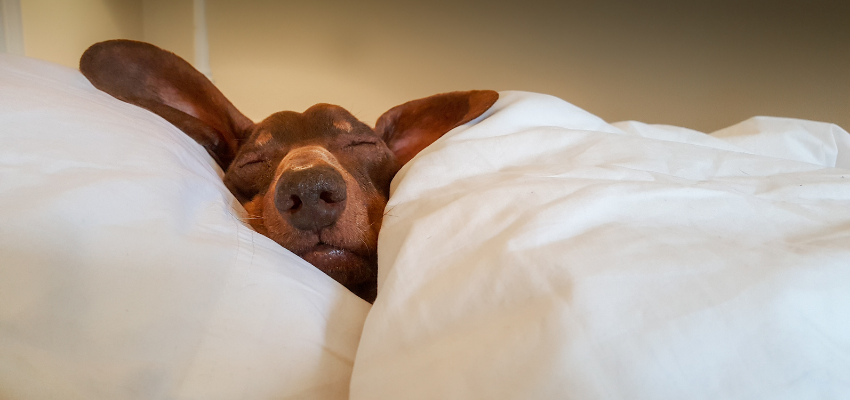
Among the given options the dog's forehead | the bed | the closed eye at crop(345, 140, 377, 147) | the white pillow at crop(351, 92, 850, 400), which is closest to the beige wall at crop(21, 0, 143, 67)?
the dog's forehead

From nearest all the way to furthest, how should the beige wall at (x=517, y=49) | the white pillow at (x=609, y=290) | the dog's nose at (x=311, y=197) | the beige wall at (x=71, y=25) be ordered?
the white pillow at (x=609, y=290), the dog's nose at (x=311, y=197), the beige wall at (x=71, y=25), the beige wall at (x=517, y=49)

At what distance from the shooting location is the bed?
36 centimetres

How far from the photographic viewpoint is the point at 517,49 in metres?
2.16

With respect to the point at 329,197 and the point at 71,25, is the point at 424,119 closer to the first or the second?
the point at 329,197

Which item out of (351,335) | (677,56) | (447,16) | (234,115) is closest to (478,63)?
(447,16)

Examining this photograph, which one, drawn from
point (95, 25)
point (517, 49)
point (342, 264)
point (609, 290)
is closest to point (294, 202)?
point (342, 264)

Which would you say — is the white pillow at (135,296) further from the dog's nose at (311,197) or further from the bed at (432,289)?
the dog's nose at (311,197)

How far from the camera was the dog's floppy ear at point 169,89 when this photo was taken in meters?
1.07

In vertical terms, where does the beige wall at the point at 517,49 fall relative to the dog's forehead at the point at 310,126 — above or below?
above

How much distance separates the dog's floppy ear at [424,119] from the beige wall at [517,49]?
893mm

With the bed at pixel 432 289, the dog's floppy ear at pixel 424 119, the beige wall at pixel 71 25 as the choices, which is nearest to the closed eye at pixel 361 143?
the dog's floppy ear at pixel 424 119

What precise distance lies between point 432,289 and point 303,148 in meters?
0.66

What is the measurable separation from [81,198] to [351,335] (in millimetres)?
360

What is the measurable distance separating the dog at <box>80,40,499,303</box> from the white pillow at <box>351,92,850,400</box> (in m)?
0.15
